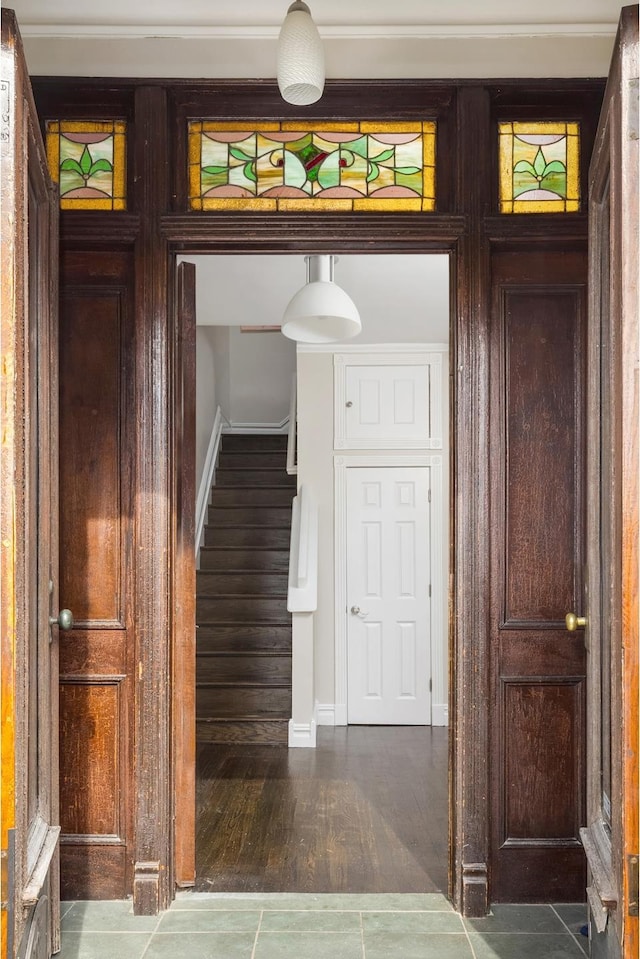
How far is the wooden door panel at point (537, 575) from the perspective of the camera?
2871mm

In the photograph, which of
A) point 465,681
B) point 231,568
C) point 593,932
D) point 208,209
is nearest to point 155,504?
point 208,209

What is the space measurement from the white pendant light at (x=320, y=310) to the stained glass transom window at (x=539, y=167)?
1.15 m

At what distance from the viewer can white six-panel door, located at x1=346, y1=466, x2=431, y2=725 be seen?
19.3 ft

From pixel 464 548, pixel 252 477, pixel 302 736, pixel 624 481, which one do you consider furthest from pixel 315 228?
pixel 252 477

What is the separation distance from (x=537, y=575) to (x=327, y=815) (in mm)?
1776

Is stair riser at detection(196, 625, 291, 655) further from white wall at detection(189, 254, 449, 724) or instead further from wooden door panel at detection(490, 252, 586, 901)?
wooden door panel at detection(490, 252, 586, 901)

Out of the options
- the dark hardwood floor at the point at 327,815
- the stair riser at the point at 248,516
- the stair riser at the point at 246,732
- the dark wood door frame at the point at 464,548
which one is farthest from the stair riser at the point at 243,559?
the dark wood door frame at the point at 464,548

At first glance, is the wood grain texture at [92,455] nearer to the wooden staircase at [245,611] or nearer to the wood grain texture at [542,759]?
the wood grain texture at [542,759]

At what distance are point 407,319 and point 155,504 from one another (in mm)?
3076

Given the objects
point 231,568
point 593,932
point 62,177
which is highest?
point 62,177

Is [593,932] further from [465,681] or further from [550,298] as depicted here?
[550,298]

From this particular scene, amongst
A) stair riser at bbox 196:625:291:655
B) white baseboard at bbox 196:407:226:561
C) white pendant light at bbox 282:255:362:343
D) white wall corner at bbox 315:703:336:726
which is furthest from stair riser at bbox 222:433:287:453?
white pendant light at bbox 282:255:362:343

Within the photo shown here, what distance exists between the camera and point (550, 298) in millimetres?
2918

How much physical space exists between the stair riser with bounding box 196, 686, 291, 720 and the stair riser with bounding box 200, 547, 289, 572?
1.23 meters
